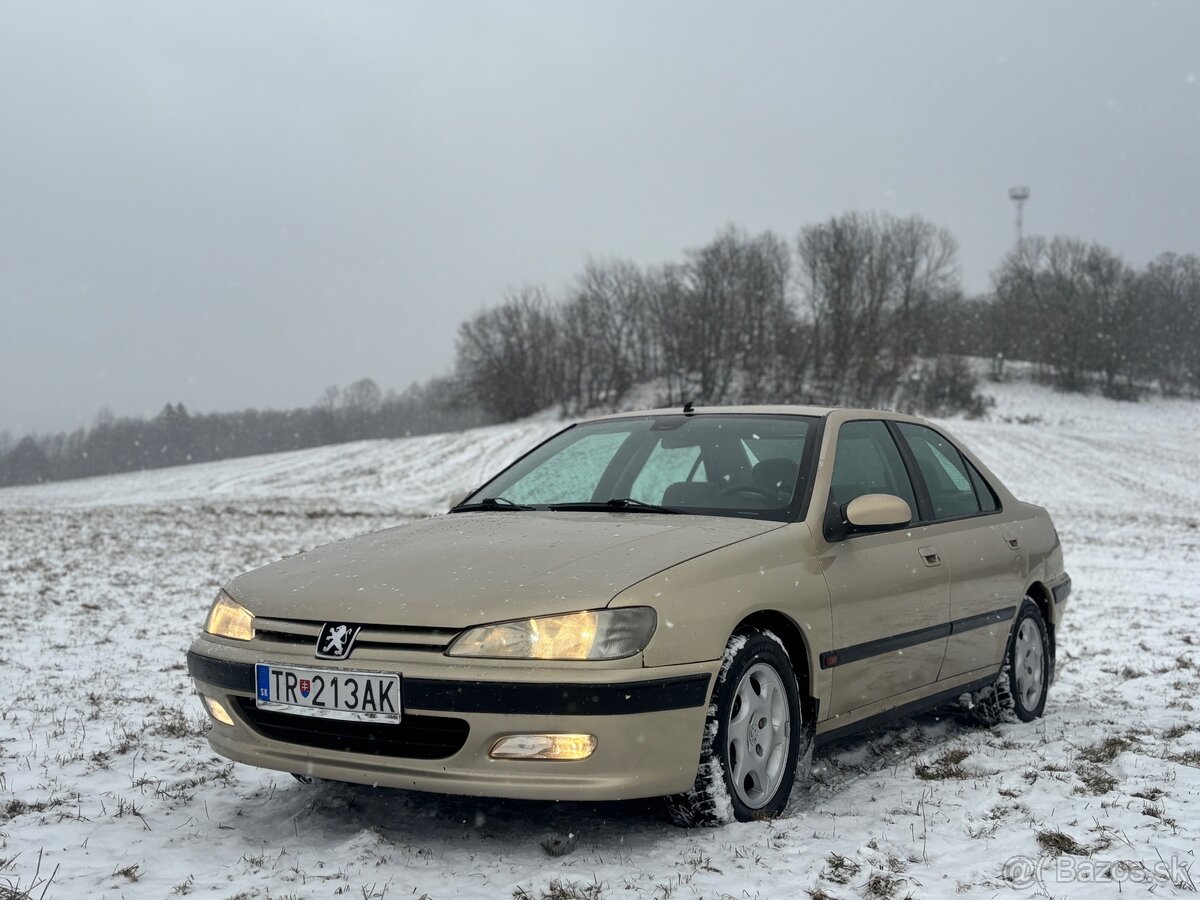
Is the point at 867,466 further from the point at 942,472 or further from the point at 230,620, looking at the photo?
the point at 230,620

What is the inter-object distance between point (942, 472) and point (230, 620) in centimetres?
346

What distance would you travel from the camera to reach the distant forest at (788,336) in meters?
73.7

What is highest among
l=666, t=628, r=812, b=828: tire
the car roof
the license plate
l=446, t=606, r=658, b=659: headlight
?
the car roof

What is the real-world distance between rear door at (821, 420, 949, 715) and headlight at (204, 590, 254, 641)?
2.04m

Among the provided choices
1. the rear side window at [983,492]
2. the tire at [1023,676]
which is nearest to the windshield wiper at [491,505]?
the rear side window at [983,492]

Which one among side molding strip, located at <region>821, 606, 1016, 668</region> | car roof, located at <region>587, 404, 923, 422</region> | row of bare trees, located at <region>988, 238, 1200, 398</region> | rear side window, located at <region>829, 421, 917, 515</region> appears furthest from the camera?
row of bare trees, located at <region>988, 238, 1200, 398</region>

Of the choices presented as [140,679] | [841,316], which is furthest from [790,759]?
[841,316]

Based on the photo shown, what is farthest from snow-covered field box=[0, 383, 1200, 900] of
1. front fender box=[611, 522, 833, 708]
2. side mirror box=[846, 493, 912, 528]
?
side mirror box=[846, 493, 912, 528]

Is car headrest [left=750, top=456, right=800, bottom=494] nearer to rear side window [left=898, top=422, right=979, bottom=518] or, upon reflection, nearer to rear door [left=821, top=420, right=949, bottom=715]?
rear door [left=821, top=420, right=949, bottom=715]

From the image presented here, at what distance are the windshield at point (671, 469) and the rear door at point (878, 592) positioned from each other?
213 mm

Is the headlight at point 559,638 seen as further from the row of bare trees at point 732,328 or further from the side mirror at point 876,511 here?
the row of bare trees at point 732,328

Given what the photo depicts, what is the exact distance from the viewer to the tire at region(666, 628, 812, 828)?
3551 mm

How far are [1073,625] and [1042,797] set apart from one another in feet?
19.6

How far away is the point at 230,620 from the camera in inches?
153
